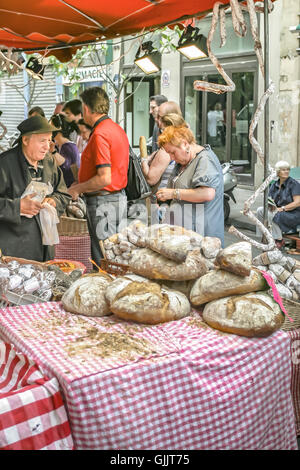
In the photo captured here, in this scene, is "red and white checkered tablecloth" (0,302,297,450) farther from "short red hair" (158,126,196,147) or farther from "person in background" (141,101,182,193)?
"person in background" (141,101,182,193)

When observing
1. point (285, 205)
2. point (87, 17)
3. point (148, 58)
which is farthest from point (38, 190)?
point (285, 205)

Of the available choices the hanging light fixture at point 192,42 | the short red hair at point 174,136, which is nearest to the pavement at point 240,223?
the hanging light fixture at point 192,42

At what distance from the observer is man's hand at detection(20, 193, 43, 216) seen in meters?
3.73

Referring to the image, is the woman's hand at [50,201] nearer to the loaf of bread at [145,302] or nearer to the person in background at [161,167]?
the person in background at [161,167]

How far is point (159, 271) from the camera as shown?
242 cm

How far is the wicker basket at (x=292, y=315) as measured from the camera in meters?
2.53

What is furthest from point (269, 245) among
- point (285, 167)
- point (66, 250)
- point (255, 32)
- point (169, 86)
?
point (169, 86)

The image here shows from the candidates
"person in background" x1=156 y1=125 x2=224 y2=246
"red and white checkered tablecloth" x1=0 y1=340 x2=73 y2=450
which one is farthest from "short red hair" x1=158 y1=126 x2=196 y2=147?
"red and white checkered tablecloth" x1=0 y1=340 x2=73 y2=450

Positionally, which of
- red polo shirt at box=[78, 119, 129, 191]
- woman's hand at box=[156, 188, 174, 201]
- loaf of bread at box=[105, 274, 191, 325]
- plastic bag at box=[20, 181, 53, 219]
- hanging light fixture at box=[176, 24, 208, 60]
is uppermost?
hanging light fixture at box=[176, 24, 208, 60]

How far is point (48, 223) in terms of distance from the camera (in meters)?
3.87

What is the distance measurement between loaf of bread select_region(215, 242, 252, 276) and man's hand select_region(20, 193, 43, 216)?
70.3 inches

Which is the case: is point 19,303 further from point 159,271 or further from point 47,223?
point 47,223

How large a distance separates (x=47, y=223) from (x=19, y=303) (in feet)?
4.20

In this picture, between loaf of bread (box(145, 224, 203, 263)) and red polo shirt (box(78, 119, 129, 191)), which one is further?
red polo shirt (box(78, 119, 129, 191))
